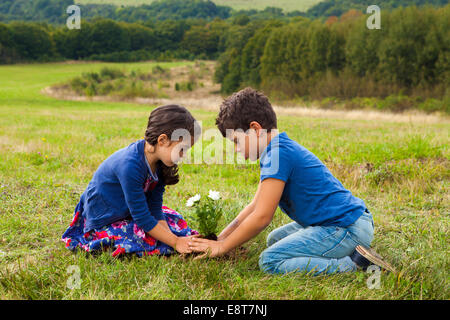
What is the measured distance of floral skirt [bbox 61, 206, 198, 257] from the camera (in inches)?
→ 108

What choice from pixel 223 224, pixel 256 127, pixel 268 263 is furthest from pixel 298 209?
pixel 223 224

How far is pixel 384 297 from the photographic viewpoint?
2.21 m

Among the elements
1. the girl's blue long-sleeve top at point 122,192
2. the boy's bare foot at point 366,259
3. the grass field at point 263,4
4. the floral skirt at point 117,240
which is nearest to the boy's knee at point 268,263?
the boy's bare foot at point 366,259

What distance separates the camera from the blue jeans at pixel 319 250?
2521 mm

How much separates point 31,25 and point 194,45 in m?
25.6

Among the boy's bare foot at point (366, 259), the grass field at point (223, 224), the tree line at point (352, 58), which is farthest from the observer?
the tree line at point (352, 58)

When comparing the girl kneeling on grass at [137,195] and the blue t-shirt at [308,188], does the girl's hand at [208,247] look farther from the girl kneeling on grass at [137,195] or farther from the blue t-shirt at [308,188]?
the blue t-shirt at [308,188]

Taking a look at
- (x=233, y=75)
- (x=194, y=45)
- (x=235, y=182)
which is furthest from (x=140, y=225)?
(x=194, y=45)

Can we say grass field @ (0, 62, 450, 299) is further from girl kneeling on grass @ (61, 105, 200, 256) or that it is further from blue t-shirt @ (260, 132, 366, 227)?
blue t-shirt @ (260, 132, 366, 227)

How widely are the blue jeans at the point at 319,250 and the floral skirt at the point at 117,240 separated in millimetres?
804

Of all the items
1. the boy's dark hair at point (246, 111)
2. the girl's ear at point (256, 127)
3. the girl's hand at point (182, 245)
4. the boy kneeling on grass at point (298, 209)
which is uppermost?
the boy's dark hair at point (246, 111)

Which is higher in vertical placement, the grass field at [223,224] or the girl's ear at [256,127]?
the girl's ear at [256,127]

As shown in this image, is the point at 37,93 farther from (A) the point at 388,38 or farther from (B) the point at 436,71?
(B) the point at 436,71

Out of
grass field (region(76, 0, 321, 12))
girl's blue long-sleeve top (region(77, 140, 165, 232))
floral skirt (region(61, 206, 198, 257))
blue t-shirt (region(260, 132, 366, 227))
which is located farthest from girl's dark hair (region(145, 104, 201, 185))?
grass field (region(76, 0, 321, 12))
